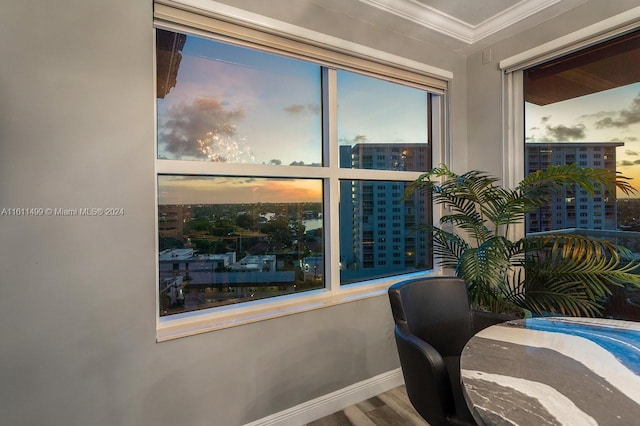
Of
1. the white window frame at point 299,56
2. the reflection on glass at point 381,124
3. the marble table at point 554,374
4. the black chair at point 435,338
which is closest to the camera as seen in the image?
the marble table at point 554,374

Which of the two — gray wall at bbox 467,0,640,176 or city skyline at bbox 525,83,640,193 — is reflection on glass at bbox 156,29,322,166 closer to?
gray wall at bbox 467,0,640,176

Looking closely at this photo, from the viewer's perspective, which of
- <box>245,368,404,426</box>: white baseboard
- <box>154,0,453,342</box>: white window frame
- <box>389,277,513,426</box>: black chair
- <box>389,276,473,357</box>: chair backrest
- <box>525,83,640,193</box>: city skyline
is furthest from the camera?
<box>525,83,640,193</box>: city skyline

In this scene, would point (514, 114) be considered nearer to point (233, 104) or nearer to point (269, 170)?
point (269, 170)

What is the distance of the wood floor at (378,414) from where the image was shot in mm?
1963

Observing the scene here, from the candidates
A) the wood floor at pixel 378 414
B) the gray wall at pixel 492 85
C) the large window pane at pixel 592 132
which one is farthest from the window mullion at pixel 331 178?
the large window pane at pixel 592 132

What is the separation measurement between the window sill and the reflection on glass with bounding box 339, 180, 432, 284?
4.9 inches

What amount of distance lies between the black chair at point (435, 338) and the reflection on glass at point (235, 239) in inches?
31.8

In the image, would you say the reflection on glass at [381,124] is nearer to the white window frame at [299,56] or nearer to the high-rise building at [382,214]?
the high-rise building at [382,214]

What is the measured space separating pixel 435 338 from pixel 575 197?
1577 millimetres

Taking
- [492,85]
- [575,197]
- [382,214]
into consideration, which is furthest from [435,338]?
[492,85]

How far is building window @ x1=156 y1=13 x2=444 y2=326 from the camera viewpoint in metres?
1.74

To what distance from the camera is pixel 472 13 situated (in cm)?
227

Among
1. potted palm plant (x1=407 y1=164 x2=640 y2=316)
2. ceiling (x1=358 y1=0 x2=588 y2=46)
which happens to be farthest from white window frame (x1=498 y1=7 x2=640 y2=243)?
potted palm plant (x1=407 y1=164 x2=640 y2=316)

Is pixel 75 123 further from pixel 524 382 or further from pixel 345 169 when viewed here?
pixel 524 382
